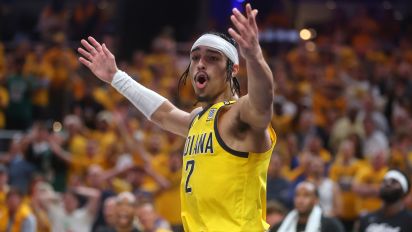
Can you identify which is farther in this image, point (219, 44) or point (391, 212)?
point (391, 212)

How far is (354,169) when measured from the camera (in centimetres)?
1392

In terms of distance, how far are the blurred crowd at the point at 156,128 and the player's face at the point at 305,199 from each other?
2.01 ft

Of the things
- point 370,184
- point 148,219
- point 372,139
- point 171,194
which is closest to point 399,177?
point 370,184

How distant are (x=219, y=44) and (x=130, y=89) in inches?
39.5

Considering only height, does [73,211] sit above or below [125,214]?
below

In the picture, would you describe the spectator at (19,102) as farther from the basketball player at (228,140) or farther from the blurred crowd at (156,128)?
the basketball player at (228,140)

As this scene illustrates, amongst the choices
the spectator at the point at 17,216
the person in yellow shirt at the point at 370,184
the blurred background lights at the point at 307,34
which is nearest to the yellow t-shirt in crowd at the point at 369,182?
the person in yellow shirt at the point at 370,184

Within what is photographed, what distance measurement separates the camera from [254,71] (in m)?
5.39

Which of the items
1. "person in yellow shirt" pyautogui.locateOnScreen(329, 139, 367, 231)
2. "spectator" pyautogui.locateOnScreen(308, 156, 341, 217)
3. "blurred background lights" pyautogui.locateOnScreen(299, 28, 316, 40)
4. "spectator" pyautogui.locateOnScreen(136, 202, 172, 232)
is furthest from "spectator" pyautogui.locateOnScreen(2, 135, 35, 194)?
"blurred background lights" pyautogui.locateOnScreen(299, 28, 316, 40)

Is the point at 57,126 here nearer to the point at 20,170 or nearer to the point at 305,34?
the point at 20,170

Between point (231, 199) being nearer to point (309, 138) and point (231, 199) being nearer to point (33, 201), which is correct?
point (33, 201)

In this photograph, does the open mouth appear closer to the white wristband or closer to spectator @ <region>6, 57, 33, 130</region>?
the white wristband

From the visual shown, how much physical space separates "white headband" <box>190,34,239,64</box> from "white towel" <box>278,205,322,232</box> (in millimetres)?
4460

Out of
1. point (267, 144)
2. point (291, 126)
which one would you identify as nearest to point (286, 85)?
point (291, 126)
